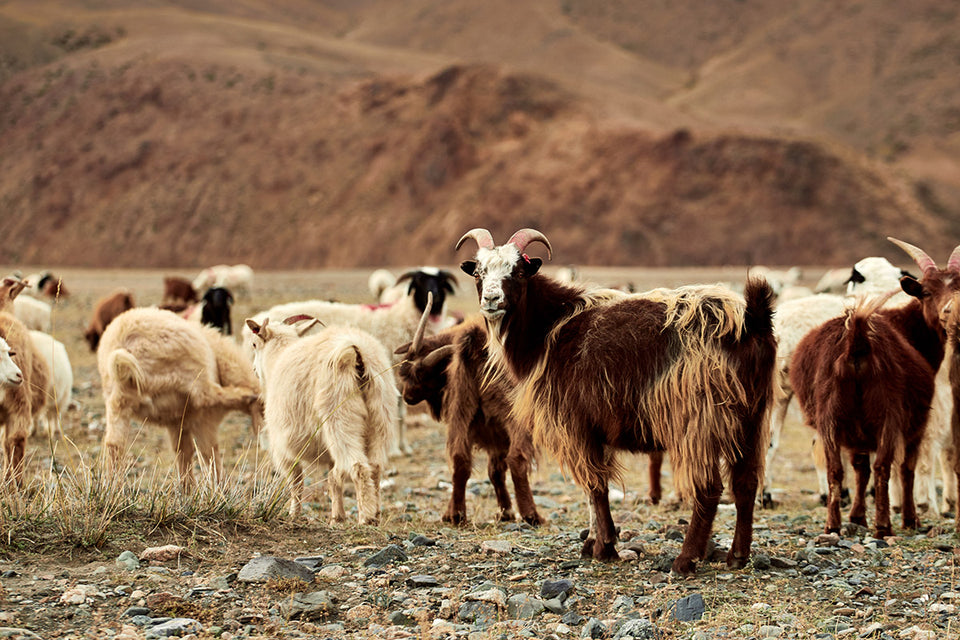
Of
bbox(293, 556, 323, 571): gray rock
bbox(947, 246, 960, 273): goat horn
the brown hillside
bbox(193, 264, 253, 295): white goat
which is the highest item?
the brown hillside

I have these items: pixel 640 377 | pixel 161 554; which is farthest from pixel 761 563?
pixel 161 554

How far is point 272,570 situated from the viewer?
5.18m

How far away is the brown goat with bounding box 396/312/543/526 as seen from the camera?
7531mm

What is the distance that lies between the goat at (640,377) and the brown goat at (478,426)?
1273 mm

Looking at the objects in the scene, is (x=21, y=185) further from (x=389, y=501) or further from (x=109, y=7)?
(x=389, y=501)

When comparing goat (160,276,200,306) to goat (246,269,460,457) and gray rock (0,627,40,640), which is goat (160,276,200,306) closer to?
goat (246,269,460,457)

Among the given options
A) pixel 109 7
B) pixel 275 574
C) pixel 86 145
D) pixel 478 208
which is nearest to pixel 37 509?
pixel 275 574

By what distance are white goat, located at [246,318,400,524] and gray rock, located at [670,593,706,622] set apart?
281 cm

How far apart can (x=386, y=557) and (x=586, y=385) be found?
1627 mm

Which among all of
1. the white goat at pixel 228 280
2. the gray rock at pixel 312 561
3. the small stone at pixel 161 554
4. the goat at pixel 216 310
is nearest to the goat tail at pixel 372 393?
the gray rock at pixel 312 561

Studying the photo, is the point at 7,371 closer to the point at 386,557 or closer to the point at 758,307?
the point at 386,557

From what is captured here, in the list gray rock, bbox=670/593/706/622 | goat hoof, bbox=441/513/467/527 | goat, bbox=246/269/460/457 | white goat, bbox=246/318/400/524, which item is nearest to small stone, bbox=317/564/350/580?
white goat, bbox=246/318/400/524

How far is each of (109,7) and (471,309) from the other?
86271 millimetres

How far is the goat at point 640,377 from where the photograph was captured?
562 cm
